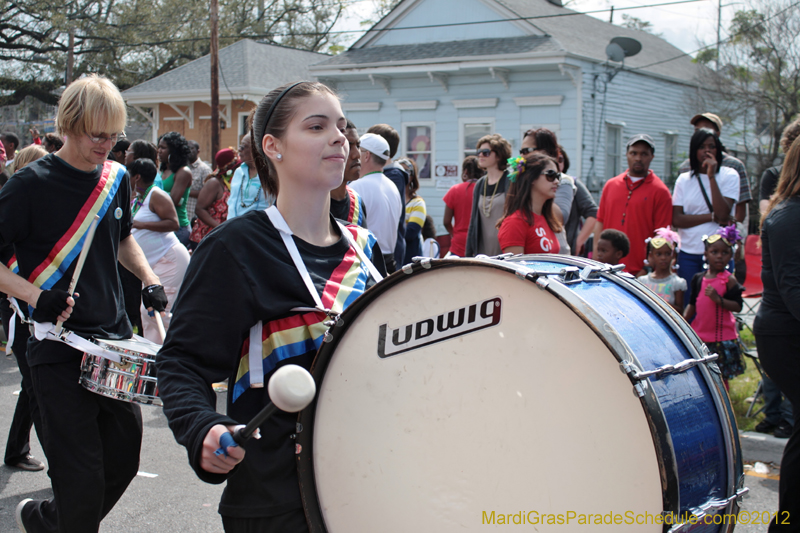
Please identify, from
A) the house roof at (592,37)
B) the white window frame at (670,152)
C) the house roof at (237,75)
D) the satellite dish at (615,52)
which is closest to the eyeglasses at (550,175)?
the house roof at (592,37)

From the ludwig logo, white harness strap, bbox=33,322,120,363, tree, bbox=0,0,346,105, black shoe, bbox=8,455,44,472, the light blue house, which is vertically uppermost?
tree, bbox=0,0,346,105

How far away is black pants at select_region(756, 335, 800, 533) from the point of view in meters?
2.96

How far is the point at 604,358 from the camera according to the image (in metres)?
1.71

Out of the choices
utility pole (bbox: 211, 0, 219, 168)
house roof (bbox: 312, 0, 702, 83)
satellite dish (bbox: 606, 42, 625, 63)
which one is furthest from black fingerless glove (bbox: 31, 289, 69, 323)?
utility pole (bbox: 211, 0, 219, 168)

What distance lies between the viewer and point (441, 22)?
63.0ft

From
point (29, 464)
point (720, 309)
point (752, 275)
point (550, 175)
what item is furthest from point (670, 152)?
point (29, 464)

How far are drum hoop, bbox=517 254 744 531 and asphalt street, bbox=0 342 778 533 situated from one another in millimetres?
2106

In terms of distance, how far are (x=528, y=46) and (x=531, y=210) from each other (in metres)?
13.4

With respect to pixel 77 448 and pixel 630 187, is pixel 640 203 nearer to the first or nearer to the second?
pixel 630 187

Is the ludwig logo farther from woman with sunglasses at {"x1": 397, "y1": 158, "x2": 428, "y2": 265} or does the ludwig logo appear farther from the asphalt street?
woman with sunglasses at {"x1": 397, "y1": 158, "x2": 428, "y2": 265}

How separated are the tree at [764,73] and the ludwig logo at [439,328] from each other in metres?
18.8

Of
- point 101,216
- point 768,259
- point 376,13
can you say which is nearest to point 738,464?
point 768,259

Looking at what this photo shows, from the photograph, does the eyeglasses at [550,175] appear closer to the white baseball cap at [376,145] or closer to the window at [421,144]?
the white baseball cap at [376,145]

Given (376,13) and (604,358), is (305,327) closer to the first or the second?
(604,358)
